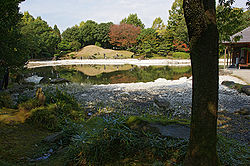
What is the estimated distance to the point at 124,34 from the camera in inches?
1612

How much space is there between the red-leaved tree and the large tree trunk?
40.3 metres

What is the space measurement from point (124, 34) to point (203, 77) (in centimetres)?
4084

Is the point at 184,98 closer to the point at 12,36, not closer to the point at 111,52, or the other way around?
the point at 12,36

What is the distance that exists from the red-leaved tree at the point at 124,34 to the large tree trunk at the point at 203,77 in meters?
40.3

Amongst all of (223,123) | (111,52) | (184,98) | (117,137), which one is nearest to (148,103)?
(184,98)

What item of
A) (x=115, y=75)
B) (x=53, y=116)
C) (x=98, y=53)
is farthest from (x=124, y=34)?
(x=53, y=116)

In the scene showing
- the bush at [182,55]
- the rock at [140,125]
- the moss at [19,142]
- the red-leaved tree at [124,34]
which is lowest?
the moss at [19,142]

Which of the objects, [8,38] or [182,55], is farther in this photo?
[182,55]

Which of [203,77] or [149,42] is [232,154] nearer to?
[203,77]

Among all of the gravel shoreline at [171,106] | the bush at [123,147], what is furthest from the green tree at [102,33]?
the bush at [123,147]

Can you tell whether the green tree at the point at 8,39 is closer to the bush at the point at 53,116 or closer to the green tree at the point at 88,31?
the bush at the point at 53,116

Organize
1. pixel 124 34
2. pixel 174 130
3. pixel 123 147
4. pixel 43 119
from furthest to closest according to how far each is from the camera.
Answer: pixel 124 34 < pixel 43 119 < pixel 174 130 < pixel 123 147

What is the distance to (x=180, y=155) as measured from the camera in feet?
6.75

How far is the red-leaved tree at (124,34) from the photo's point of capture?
4088 cm
